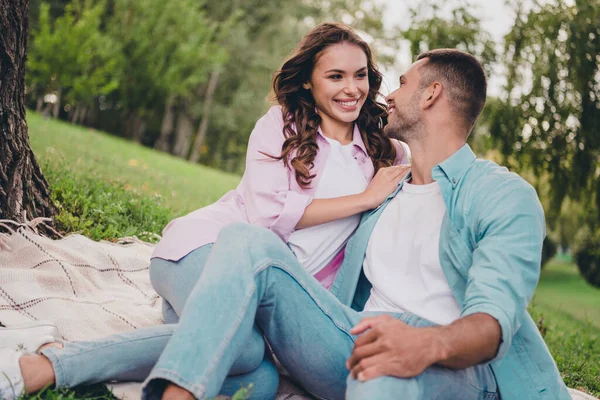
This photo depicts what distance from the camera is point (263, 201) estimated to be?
129 inches

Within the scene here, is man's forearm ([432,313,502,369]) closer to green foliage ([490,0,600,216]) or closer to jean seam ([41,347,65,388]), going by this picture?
jean seam ([41,347,65,388])

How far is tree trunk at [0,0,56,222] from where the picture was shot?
4098 millimetres

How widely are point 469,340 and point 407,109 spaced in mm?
1397

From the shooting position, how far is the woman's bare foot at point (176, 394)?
79.8 inches

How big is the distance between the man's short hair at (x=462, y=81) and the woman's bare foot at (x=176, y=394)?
1.84 metres

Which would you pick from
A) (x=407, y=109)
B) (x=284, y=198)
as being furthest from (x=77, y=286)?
(x=407, y=109)

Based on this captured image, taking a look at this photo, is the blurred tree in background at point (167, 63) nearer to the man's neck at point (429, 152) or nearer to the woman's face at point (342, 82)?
the woman's face at point (342, 82)

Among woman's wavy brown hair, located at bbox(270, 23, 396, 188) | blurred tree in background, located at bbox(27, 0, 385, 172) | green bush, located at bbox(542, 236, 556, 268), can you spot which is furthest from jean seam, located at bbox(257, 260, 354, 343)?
green bush, located at bbox(542, 236, 556, 268)

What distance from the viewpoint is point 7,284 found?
11.5ft

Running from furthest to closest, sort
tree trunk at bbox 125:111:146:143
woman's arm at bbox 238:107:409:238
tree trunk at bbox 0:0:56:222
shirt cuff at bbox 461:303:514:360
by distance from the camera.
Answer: tree trunk at bbox 125:111:146:143 < tree trunk at bbox 0:0:56:222 < woman's arm at bbox 238:107:409:238 < shirt cuff at bbox 461:303:514:360

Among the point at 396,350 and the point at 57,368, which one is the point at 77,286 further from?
the point at 396,350

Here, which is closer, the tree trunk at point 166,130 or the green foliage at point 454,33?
the green foliage at point 454,33

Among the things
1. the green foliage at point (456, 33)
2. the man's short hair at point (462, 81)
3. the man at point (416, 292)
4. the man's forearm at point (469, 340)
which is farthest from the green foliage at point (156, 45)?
the man's forearm at point (469, 340)

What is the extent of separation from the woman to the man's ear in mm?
359
